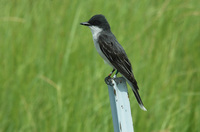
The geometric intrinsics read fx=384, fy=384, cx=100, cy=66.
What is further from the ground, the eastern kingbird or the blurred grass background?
the eastern kingbird

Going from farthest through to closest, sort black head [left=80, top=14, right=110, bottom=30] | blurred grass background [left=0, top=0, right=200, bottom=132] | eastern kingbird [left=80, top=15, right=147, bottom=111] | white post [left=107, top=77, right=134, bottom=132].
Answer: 1. blurred grass background [left=0, top=0, right=200, bottom=132]
2. black head [left=80, top=14, right=110, bottom=30]
3. eastern kingbird [left=80, top=15, right=147, bottom=111]
4. white post [left=107, top=77, right=134, bottom=132]

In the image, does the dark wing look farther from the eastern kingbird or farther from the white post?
the white post

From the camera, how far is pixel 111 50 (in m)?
3.48

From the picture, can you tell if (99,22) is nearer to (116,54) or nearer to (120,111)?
(116,54)

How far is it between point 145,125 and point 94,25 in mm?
1456

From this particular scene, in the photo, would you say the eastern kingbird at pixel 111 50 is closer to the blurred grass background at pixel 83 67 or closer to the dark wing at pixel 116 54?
the dark wing at pixel 116 54

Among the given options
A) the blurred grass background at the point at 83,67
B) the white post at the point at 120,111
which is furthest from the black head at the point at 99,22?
the white post at the point at 120,111

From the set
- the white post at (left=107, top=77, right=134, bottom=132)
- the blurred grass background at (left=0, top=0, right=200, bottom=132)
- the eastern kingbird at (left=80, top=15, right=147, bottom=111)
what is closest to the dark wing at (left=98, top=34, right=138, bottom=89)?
the eastern kingbird at (left=80, top=15, right=147, bottom=111)

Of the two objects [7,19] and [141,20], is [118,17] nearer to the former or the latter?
[141,20]

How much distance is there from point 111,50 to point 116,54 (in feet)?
0.29

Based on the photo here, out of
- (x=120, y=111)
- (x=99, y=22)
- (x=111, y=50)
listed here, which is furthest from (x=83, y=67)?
(x=120, y=111)

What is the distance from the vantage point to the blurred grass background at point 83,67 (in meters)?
4.33

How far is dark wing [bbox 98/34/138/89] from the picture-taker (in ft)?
10.9

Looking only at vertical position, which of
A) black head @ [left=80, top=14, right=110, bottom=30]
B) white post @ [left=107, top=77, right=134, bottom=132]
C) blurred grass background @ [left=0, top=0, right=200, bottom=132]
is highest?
black head @ [left=80, top=14, right=110, bottom=30]
